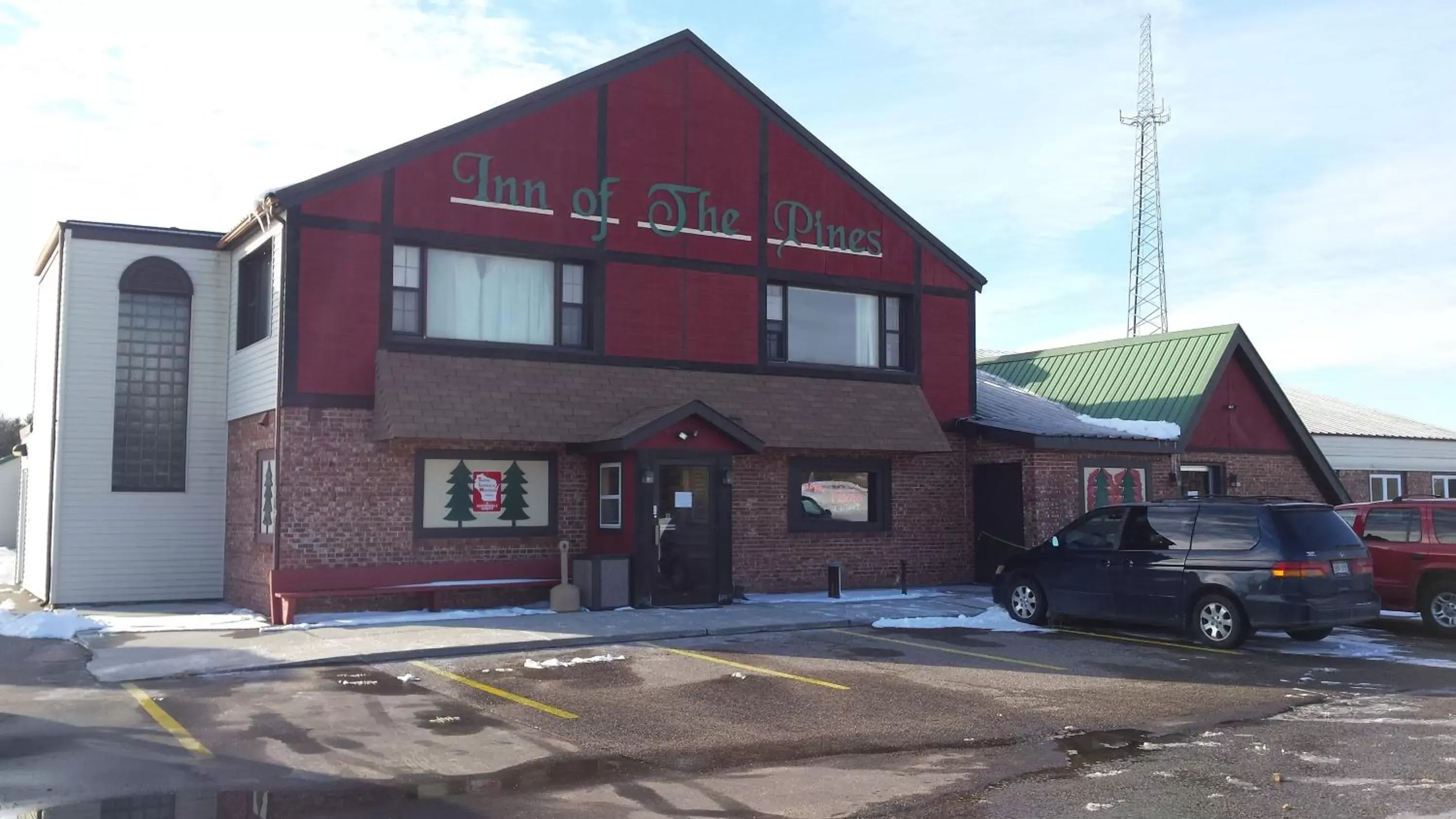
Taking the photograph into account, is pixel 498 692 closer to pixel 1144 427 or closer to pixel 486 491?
pixel 486 491

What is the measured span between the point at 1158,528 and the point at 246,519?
44.0 ft

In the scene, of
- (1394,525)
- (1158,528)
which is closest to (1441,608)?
(1394,525)

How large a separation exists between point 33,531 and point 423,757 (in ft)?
55.1

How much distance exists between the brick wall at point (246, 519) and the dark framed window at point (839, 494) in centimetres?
852

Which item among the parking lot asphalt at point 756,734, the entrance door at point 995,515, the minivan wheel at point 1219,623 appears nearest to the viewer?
the parking lot asphalt at point 756,734

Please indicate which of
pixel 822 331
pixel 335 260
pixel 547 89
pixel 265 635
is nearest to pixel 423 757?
pixel 265 635

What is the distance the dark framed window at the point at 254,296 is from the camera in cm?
1881

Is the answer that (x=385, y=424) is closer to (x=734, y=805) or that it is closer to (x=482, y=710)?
(x=482, y=710)

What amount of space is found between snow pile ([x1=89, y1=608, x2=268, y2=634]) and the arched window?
2.63m

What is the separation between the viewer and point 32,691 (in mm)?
11305

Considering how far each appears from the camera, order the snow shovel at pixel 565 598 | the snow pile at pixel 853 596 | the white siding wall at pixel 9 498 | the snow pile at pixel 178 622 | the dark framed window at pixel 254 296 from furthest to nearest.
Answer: the white siding wall at pixel 9 498 < the snow pile at pixel 853 596 < the dark framed window at pixel 254 296 < the snow shovel at pixel 565 598 < the snow pile at pixel 178 622

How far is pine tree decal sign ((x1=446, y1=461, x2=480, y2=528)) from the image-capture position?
715 inches

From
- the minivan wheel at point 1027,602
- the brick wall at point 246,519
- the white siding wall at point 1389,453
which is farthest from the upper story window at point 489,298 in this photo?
the white siding wall at point 1389,453

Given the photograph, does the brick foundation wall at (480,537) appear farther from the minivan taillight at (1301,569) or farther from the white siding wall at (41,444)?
the minivan taillight at (1301,569)
